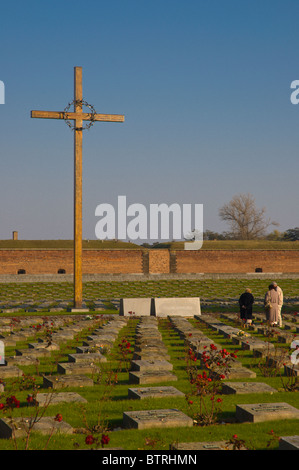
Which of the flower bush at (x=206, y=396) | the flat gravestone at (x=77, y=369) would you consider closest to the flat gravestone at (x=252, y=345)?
the flower bush at (x=206, y=396)

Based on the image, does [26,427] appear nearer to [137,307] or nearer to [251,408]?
[251,408]

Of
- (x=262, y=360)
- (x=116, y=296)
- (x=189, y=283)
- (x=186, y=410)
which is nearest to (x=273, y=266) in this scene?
(x=189, y=283)

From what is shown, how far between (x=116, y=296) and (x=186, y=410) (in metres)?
23.3

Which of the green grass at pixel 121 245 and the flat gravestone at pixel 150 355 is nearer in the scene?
the flat gravestone at pixel 150 355

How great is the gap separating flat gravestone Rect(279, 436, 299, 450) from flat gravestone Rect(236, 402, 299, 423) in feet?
3.91

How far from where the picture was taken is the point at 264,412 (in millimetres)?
6906

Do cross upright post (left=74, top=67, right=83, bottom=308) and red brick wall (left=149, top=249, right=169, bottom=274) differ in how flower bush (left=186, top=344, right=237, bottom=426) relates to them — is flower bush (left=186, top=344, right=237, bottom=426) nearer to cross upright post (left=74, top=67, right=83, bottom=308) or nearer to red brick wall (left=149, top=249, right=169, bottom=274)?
cross upright post (left=74, top=67, right=83, bottom=308)

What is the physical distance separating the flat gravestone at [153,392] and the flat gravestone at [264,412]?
1217mm

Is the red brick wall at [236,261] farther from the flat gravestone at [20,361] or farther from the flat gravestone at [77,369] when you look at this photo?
the flat gravestone at [77,369]

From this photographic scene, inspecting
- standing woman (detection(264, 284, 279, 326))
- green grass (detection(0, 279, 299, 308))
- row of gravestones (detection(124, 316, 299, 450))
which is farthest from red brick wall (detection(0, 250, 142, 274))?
row of gravestones (detection(124, 316, 299, 450))

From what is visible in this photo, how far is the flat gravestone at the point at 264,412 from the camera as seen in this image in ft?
22.5

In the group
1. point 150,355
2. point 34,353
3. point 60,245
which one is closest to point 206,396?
point 150,355

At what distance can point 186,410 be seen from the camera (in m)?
7.48

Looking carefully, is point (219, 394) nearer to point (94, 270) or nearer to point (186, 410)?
point (186, 410)
